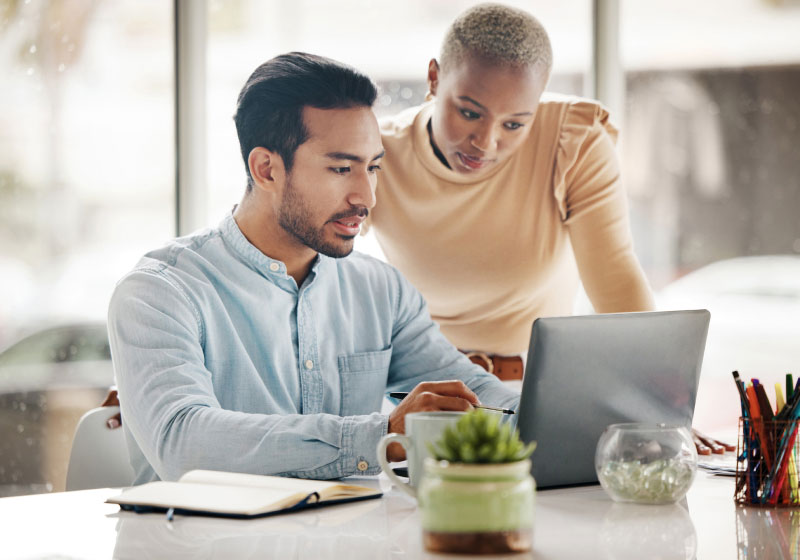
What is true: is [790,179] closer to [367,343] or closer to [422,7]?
[422,7]

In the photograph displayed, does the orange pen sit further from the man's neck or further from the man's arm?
the man's neck

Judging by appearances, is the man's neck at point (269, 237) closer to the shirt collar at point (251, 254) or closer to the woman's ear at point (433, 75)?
the shirt collar at point (251, 254)

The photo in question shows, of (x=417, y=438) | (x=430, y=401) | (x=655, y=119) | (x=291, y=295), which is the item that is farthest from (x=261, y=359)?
(x=655, y=119)

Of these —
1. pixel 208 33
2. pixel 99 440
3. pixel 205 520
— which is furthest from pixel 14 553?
pixel 208 33

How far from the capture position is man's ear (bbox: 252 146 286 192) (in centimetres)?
177

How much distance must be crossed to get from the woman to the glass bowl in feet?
3.61

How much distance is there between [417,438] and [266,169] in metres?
0.86

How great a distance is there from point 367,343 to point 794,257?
5.84 ft

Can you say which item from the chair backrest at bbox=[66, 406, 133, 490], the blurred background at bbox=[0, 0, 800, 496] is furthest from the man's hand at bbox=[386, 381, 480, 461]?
the blurred background at bbox=[0, 0, 800, 496]

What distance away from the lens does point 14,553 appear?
971 millimetres

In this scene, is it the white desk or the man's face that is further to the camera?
the man's face

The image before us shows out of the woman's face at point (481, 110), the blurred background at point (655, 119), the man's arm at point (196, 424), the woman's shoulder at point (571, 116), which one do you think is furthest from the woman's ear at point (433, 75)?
the man's arm at point (196, 424)

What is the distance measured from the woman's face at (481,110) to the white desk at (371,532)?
3.79 feet

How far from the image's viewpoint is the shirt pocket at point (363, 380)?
1.77 meters
